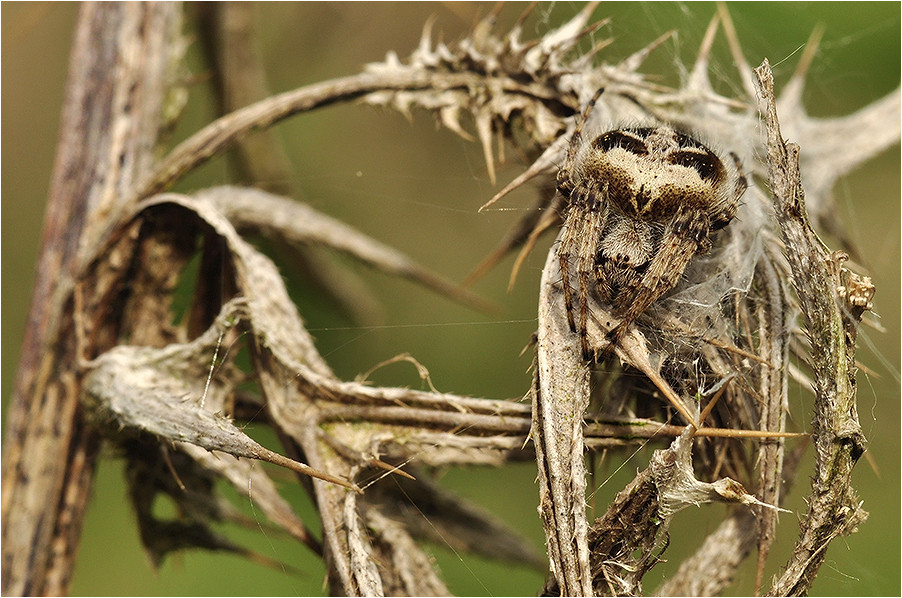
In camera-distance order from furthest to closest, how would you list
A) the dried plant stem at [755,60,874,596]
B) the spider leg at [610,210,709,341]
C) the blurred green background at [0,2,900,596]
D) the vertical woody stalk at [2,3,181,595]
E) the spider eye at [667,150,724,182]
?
the blurred green background at [0,2,900,596] → the vertical woody stalk at [2,3,181,595] → the spider eye at [667,150,724,182] → the spider leg at [610,210,709,341] → the dried plant stem at [755,60,874,596]

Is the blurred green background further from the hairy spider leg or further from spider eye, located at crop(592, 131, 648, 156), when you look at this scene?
spider eye, located at crop(592, 131, 648, 156)

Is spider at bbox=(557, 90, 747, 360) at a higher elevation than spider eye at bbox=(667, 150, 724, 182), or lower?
lower

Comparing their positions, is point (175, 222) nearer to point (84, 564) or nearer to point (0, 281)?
point (84, 564)

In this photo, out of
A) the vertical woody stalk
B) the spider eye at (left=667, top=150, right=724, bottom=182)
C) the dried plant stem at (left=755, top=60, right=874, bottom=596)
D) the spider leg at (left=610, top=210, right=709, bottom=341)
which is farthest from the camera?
the vertical woody stalk

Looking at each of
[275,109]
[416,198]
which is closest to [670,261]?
[275,109]

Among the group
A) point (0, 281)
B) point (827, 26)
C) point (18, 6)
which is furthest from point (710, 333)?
point (0, 281)

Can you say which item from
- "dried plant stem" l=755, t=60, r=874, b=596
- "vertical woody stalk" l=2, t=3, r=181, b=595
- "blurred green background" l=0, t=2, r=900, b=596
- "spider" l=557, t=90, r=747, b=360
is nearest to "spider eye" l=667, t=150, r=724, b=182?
"spider" l=557, t=90, r=747, b=360
